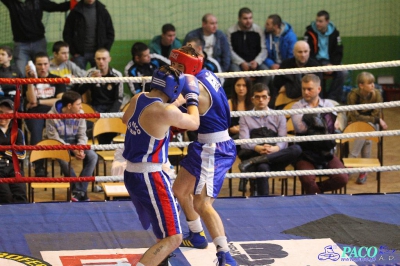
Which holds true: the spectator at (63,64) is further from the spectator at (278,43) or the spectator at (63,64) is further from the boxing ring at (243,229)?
the boxing ring at (243,229)

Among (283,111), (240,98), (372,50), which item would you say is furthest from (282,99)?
(372,50)

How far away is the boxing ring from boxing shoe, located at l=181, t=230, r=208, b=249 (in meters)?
0.06

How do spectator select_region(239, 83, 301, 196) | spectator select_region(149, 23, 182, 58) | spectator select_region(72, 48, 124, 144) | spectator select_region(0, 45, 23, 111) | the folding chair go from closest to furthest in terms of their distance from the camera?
spectator select_region(239, 83, 301, 196) → spectator select_region(0, 45, 23, 111) → spectator select_region(72, 48, 124, 144) → the folding chair → spectator select_region(149, 23, 182, 58)

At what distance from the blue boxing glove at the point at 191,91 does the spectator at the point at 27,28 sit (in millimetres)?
5401

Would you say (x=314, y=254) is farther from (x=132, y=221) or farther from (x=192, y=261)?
(x=132, y=221)

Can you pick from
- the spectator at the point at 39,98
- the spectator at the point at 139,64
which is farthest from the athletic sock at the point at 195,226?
the spectator at the point at 139,64

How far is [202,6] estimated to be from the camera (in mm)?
11562

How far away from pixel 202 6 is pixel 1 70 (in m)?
3.73

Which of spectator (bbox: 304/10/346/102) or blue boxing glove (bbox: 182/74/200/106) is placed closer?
blue boxing glove (bbox: 182/74/200/106)

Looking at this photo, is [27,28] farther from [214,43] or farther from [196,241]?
[196,241]

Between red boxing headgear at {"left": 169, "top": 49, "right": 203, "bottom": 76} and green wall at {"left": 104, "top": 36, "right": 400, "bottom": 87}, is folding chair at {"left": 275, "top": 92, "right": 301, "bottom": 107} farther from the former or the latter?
red boxing headgear at {"left": 169, "top": 49, "right": 203, "bottom": 76}

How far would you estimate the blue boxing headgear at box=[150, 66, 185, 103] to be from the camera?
4.59m

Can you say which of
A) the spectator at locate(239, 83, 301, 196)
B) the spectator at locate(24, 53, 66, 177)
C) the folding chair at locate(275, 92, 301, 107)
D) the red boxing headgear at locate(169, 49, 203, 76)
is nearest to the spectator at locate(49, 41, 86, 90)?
the spectator at locate(24, 53, 66, 177)

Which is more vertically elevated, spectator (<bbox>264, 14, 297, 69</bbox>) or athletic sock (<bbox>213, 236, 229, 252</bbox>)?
spectator (<bbox>264, 14, 297, 69</bbox>)
